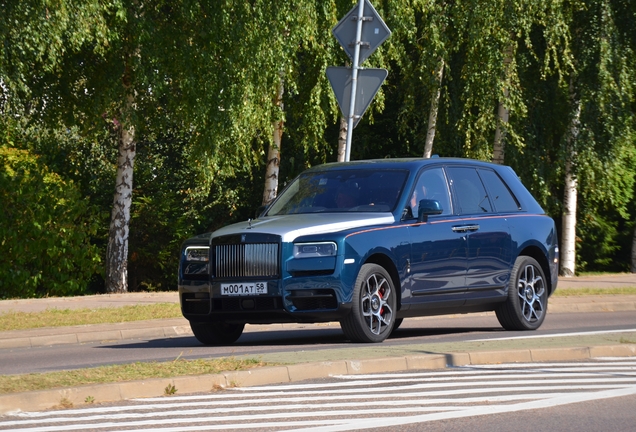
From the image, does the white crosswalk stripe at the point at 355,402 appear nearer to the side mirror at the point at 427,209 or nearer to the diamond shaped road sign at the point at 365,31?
the side mirror at the point at 427,209

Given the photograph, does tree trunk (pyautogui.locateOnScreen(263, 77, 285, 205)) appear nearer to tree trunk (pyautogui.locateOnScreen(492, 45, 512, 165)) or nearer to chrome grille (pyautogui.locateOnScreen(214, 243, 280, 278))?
tree trunk (pyautogui.locateOnScreen(492, 45, 512, 165))

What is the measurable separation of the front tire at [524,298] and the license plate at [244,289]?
3352 millimetres

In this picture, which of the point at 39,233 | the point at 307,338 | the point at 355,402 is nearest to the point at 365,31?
the point at 307,338

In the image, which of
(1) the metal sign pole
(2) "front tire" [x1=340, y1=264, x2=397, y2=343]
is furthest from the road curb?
(1) the metal sign pole

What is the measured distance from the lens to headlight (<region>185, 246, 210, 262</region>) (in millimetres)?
12312

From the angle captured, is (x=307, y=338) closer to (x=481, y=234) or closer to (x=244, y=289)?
(x=244, y=289)

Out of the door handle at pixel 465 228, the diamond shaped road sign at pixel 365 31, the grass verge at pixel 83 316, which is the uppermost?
the diamond shaped road sign at pixel 365 31

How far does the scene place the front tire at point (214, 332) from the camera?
42.2ft

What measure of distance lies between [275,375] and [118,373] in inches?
46.6

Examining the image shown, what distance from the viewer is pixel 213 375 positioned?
8742mm

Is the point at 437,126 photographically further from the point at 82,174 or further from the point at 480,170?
the point at 480,170

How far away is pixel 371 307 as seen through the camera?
12.0m

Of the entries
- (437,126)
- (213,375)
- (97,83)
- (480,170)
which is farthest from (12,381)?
(437,126)

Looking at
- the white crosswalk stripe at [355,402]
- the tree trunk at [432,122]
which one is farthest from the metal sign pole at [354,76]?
the tree trunk at [432,122]
